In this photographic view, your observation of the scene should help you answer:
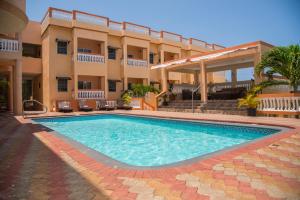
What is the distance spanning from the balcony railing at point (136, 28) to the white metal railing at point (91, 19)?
2.28m

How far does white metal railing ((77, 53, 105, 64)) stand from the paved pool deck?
16.4 metres

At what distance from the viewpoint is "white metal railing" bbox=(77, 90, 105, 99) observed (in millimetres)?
20328

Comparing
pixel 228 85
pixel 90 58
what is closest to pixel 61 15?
pixel 90 58

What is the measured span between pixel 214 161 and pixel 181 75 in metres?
25.3

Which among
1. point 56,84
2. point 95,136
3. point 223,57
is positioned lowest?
point 95,136

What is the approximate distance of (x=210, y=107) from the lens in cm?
1528

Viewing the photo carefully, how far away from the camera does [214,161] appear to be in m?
4.25

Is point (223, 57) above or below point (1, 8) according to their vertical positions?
above

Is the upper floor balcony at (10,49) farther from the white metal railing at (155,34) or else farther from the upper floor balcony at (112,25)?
the white metal railing at (155,34)

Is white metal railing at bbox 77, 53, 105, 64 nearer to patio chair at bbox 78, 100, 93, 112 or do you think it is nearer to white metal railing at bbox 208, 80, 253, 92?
patio chair at bbox 78, 100, 93, 112

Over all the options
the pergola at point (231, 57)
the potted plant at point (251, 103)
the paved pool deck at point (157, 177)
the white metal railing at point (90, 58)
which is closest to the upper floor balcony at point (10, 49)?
the white metal railing at point (90, 58)

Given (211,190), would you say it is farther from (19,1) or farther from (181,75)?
(181,75)

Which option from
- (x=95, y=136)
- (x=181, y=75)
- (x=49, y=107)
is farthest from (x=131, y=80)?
(x=95, y=136)

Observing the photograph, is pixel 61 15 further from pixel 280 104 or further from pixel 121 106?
pixel 280 104
